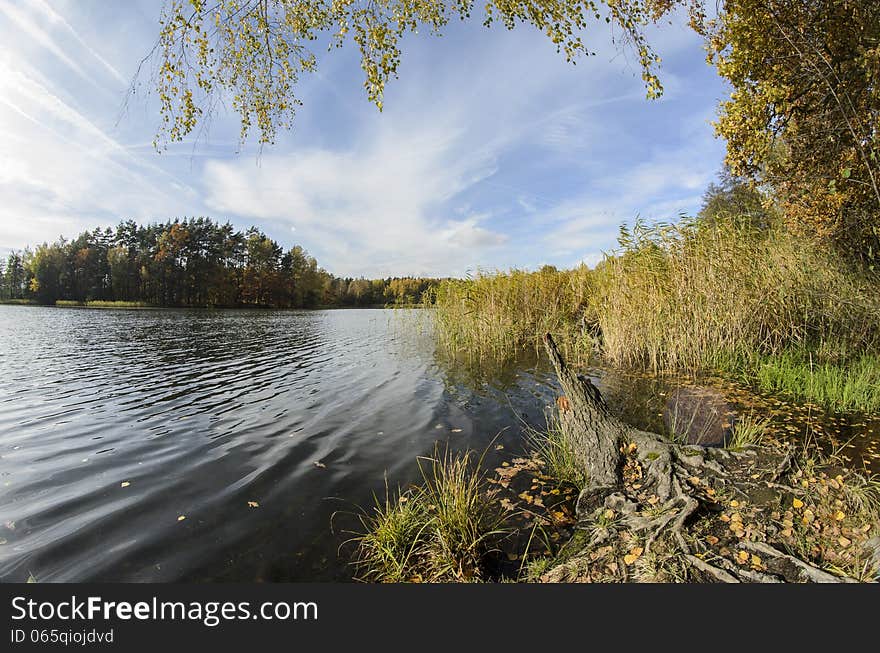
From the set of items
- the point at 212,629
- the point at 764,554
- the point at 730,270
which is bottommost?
the point at 212,629

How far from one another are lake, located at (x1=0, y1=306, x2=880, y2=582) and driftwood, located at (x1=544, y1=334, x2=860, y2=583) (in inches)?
50.2

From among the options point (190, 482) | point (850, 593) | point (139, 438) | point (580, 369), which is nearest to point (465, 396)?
point (580, 369)

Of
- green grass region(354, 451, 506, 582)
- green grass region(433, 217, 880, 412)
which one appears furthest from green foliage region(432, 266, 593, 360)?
green grass region(354, 451, 506, 582)

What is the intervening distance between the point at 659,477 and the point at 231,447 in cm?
494

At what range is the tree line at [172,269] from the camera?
2263 inches

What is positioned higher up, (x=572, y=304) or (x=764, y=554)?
(x=572, y=304)

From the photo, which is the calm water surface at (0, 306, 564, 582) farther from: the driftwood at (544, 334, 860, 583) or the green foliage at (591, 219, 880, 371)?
the green foliage at (591, 219, 880, 371)

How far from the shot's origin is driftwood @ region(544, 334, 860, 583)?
231 centimetres

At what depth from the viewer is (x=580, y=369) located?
9.13 metres

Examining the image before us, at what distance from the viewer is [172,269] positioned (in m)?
57.4

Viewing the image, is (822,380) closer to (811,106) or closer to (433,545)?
(811,106)

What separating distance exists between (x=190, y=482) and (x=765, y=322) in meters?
9.57

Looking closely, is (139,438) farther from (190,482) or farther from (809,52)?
(809,52)

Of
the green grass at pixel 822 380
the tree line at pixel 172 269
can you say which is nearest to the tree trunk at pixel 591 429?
the green grass at pixel 822 380
